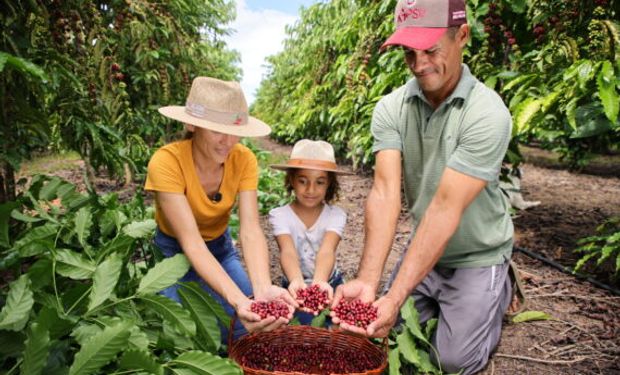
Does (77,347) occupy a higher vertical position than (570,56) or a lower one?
lower

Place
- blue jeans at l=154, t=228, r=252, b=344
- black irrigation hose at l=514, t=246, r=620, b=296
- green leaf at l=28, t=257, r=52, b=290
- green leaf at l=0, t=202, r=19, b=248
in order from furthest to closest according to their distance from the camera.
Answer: black irrigation hose at l=514, t=246, r=620, b=296 < blue jeans at l=154, t=228, r=252, b=344 < green leaf at l=0, t=202, r=19, b=248 < green leaf at l=28, t=257, r=52, b=290

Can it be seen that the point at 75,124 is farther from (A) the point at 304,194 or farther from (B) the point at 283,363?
(B) the point at 283,363

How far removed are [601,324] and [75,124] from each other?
2812mm

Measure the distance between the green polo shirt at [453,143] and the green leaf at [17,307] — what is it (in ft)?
5.05

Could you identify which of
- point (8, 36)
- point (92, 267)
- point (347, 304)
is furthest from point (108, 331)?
point (8, 36)

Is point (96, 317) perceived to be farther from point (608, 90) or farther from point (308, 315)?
point (608, 90)

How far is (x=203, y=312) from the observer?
1.59 meters

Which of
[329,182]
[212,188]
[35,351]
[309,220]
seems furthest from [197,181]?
[35,351]

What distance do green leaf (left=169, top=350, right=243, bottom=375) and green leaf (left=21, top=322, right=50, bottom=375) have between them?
0.36m

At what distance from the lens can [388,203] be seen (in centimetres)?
217

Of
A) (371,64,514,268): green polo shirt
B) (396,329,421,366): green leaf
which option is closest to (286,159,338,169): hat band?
(371,64,514,268): green polo shirt

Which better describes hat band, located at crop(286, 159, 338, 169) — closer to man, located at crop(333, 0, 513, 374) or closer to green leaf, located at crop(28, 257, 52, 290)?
man, located at crop(333, 0, 513, 374)

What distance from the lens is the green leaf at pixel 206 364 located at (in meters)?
1.31

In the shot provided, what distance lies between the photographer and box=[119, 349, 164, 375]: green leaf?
3.90 feet
